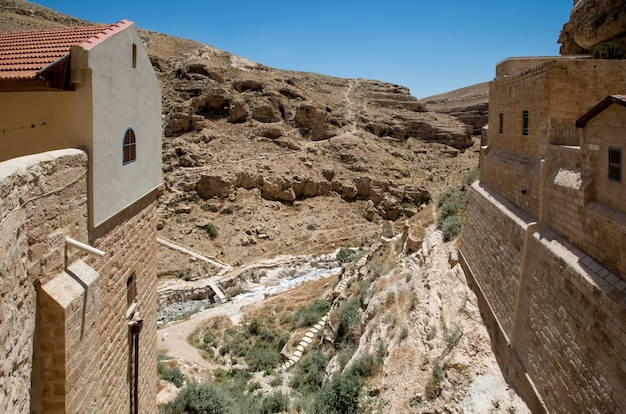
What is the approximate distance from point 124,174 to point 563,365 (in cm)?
610

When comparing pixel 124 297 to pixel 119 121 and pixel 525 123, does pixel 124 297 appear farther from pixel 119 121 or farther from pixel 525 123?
pixel 525 123

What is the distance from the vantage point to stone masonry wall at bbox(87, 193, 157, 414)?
5.14m

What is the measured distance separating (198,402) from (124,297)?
425cm

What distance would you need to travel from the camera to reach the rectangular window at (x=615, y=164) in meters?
5.19

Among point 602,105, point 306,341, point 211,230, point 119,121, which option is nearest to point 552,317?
point 602,105

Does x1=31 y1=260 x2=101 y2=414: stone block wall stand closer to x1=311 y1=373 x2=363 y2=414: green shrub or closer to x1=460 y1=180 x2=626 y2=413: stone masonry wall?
x1=460 y1=180 x2=626 y2=413: stone masonry wall

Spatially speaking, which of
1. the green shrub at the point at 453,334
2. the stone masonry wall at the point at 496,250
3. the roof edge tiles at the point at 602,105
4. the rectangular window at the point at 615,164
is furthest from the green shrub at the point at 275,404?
the roof edge tiles at the point at 602,105

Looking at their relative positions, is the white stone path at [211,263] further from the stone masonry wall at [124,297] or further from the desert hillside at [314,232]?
the stone masonry wall at [124,297]

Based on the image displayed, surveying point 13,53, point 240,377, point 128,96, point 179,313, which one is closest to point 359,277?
point 240,377

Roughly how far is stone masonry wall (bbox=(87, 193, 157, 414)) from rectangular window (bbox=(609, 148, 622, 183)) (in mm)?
6114

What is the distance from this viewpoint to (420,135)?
142ft

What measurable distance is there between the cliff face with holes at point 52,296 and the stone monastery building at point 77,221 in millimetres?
11

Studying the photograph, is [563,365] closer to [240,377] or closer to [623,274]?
[623,274]

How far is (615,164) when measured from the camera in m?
5.30
